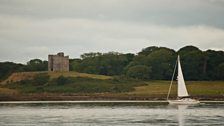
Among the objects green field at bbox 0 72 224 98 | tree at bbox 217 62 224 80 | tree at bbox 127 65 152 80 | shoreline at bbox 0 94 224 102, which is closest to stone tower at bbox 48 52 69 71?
green field at bbox 0 72 224 98

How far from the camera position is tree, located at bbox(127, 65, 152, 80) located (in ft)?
593

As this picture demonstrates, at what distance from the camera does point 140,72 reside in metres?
182

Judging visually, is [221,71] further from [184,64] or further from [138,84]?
[138,84]

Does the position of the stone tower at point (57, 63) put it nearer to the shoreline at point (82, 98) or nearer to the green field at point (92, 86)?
the green field at point (92, 86)

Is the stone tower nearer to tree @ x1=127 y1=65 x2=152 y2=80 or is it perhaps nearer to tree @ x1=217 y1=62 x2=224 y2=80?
tree @ x1=127 y1=65 x2=152 y2=80

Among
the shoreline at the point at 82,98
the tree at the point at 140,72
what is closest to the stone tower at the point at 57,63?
the tree at the point at 140,72

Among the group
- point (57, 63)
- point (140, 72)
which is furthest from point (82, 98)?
point (57, 63)

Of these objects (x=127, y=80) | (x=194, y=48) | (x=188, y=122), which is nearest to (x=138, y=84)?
(x=127, y=80)

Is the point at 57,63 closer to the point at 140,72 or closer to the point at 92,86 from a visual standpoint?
the point at 140,72

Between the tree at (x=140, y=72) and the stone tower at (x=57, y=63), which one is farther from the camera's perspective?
the stone tower at (x=57, y=63)

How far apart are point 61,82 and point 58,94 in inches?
643

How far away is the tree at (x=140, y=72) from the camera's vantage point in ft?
593

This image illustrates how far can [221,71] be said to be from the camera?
176 metres

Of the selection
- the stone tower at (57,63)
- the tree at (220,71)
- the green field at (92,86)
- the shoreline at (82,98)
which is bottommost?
the shoreline at (82,98)
